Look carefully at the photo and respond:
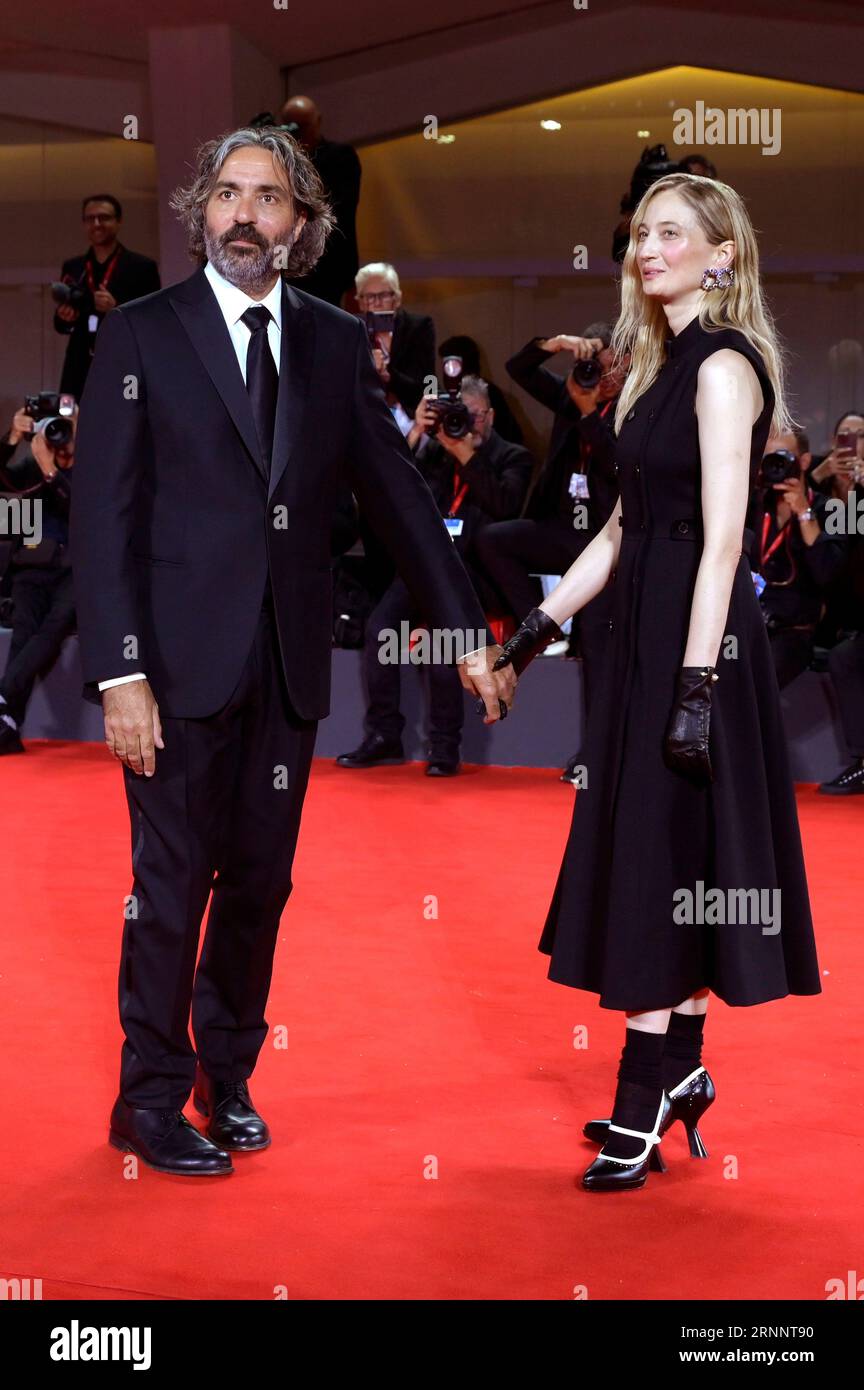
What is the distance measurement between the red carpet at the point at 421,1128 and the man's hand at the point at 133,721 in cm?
66

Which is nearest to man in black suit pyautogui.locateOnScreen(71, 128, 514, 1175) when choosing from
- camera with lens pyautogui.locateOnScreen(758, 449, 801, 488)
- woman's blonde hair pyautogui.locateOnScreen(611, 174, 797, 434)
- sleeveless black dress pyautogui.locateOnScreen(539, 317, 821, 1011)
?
sleeveless black dress pyautogui.locateOnScreen(539, 317, 821, 1011)

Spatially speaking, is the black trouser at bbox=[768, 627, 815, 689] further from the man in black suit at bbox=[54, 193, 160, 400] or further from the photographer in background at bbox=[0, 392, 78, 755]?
the man in black suit at bbox=[54, 193, 160, 400]

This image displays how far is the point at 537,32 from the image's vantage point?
30.5ft

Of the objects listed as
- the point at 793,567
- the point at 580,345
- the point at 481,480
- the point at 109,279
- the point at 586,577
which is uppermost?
the point at 109,279

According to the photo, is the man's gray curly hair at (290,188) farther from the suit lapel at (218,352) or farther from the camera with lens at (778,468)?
the camera with lens at (778,468)

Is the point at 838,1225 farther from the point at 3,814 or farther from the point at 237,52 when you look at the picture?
the point at 237,52

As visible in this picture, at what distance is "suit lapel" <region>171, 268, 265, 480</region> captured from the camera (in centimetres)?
249

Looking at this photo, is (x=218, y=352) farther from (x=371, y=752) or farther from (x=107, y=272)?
(x=107, y=272)

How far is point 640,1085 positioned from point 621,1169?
13cm

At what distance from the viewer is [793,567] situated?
647 cm

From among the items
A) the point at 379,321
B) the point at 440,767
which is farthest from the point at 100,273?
the point at 440,767
